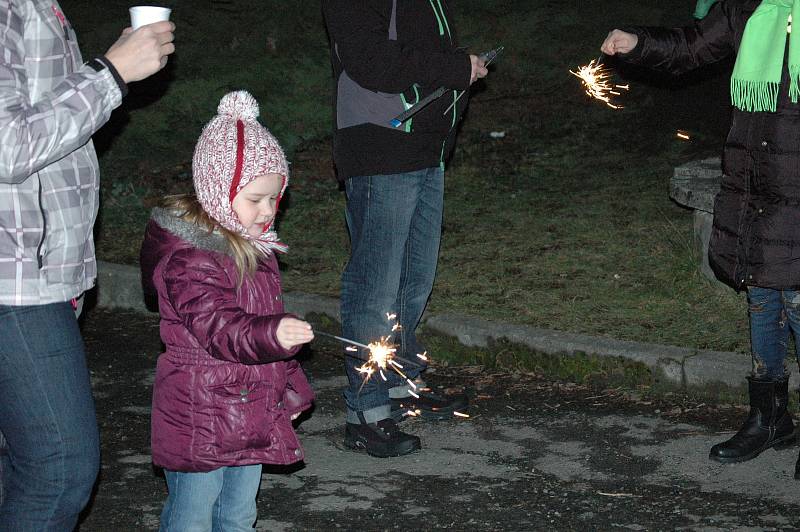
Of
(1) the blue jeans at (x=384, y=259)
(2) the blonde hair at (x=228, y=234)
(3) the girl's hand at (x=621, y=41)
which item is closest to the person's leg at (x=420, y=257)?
(1) the blue jeans at (x=384, y=259)

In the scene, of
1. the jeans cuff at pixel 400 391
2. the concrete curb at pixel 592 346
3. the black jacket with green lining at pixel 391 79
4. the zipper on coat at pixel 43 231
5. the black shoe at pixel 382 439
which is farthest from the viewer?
the concrete curb at pixel 592 346

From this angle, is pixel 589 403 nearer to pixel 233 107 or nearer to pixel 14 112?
pixel 233 107

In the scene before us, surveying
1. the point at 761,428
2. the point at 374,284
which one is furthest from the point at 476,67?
the point at 761,428

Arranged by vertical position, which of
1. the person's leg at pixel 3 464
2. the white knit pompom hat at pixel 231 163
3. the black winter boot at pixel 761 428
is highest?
the white knit pompom hat at pixel 231 163

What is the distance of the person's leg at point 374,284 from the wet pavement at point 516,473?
0.39 ft

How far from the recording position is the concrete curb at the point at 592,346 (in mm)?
5629

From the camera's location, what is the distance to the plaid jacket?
2895 millimetres

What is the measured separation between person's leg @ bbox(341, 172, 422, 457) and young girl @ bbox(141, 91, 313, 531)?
1.33 metres

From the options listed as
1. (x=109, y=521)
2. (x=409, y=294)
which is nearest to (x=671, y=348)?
(x=409, y=294)

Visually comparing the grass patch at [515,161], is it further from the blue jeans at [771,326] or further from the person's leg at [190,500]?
the person's leg at [190,500]

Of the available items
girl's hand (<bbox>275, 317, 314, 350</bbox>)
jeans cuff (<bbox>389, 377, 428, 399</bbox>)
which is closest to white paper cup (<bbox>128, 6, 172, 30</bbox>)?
girl's hand (<bbox>275, 317, 314, 350</bbox>)

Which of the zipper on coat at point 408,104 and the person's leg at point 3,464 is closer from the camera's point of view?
the person's leg at point 3,464

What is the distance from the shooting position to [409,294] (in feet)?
17.4

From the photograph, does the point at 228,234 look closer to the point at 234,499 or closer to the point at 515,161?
the point at 234,499
